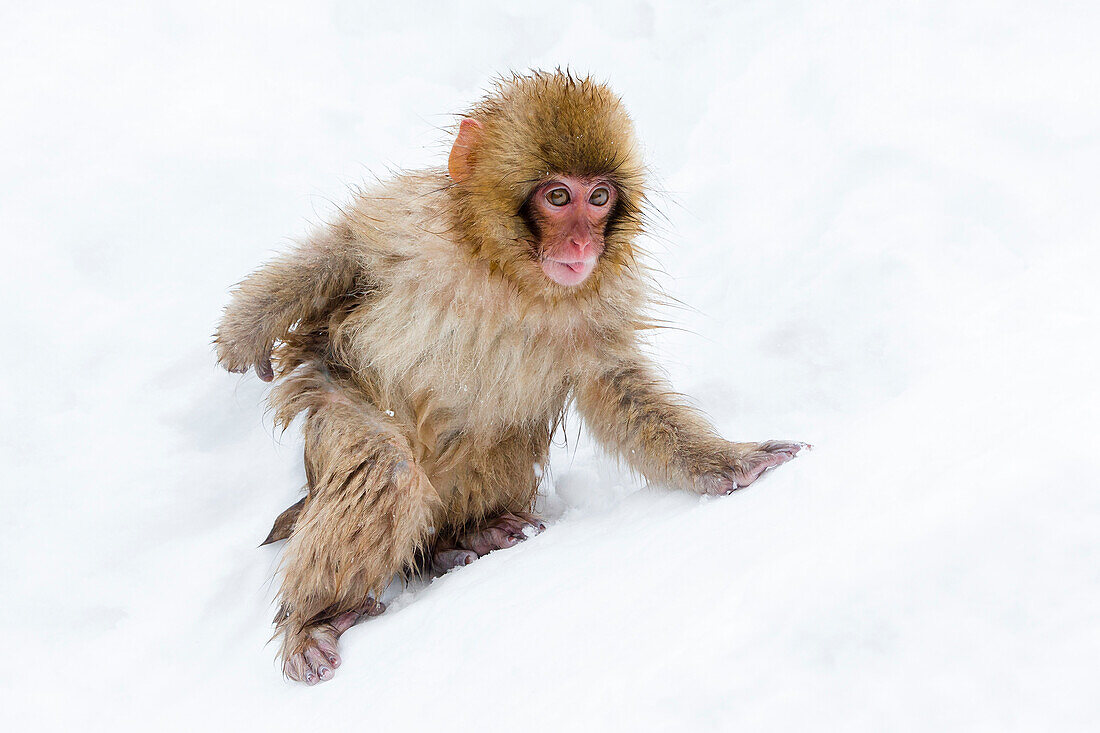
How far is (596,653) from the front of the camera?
2162mm

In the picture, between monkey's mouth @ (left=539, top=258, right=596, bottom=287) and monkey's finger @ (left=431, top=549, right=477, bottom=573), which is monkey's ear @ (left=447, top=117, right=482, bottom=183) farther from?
monkey's finger @ (left=431, top=549, right=477, bottom=573)

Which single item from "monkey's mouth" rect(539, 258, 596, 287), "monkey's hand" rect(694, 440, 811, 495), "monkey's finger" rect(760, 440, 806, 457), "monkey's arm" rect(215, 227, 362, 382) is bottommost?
"monkey's hand" rect(694, 440, 811, 495)

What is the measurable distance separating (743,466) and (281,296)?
4.92ft

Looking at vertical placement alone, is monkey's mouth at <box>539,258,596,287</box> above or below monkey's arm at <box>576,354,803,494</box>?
above

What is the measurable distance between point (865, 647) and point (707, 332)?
2.31 metres

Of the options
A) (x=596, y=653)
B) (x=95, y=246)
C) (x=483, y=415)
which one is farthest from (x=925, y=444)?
(x=95, y=246)

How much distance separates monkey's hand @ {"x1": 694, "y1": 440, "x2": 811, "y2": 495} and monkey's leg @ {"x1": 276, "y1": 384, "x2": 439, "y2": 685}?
821mm

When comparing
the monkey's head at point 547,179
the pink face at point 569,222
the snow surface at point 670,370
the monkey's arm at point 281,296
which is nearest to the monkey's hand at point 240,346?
the monkey's arm at point 281,296

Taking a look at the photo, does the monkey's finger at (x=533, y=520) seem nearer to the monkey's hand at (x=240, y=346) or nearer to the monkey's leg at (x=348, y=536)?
the monkey's leg at (x=348, y=536)

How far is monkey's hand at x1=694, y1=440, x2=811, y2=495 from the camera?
9.77 feet

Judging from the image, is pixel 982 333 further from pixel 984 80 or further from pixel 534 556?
pixel 984 80

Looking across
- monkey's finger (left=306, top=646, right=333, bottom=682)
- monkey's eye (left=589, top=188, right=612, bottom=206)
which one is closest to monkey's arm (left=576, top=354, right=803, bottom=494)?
monkey's eye (left=589, top=188, right=612, bottom=206)

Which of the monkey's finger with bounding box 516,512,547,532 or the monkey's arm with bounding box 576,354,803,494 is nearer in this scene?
the monkey's arm with bounding box 576,354,803,494

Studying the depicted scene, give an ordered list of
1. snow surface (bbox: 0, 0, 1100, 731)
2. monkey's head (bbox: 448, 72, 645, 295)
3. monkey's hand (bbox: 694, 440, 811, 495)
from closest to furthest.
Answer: snow surface (bbox: 0, 0, 1100, 731) → monkey's head (bbox: 448, 72, 645, 295) → monkey's hand (bbox: 694, 440, 811, 495)
